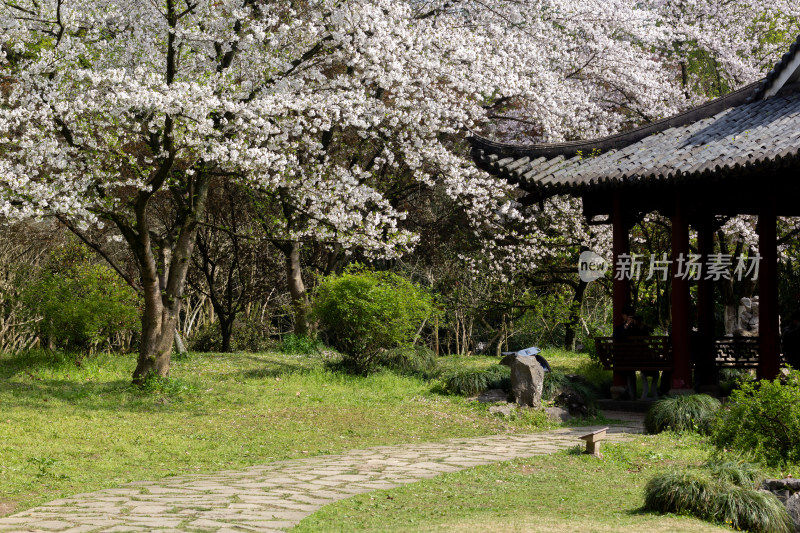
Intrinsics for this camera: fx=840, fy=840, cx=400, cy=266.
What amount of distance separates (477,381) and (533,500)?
6.69 metres

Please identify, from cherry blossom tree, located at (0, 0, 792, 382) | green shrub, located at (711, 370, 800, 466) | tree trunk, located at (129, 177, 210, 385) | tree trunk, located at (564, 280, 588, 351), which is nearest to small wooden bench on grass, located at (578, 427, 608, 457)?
green shrub, located at (711, 370, 800, 466)

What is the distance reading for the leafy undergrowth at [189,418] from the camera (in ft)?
29.1

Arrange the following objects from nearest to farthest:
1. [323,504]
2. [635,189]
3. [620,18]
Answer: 1. [323,504]
2. [635,189]
3. [620,18]

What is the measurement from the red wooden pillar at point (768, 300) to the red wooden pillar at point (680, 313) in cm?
111

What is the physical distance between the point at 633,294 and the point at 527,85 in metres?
8.01

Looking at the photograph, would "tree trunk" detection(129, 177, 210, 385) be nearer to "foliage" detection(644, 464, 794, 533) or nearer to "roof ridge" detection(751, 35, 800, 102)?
"foliage" detection(644, 464, 794, 533)

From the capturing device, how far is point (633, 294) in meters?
22.1

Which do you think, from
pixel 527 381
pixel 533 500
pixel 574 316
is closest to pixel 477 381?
pixel 527 381

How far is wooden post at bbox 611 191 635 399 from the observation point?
14.5 meters

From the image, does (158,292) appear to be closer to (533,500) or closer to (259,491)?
(259,491)

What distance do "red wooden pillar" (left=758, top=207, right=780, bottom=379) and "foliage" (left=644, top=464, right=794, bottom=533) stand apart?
6484 mm

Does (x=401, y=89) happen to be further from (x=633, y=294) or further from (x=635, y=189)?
(x=633, y=294)

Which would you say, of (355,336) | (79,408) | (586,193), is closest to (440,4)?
(586,193)

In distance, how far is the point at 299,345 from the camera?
1925cm
